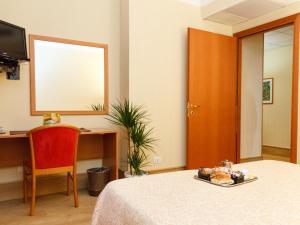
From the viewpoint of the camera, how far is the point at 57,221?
2283 mm

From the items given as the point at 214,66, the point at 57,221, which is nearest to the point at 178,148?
the point at 214,66

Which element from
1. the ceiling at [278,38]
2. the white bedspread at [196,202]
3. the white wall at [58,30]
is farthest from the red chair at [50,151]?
the ceiling at [278,38]

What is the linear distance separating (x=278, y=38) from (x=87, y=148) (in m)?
4.26

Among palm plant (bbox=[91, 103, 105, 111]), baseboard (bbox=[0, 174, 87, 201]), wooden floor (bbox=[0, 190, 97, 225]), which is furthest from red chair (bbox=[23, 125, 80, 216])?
palm plant (bbox=[91, 103, 105, 111])

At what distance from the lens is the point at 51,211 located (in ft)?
8.24

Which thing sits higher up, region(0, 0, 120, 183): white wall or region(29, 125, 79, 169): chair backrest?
region(0, 0, 120, 183): white wall

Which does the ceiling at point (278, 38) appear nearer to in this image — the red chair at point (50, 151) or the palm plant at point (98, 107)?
the palm plant at point (98, 107)

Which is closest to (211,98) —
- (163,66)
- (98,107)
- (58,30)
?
(163,66)

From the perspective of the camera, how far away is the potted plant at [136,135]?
9.61ft

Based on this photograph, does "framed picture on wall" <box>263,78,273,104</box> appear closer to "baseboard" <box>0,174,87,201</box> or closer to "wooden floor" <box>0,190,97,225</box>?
"baseboard" <box>0,174,87,201</box>

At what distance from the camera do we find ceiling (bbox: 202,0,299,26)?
319cm

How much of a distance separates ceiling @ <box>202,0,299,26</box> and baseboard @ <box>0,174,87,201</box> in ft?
9.39

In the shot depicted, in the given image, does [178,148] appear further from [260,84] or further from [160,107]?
[260,84]

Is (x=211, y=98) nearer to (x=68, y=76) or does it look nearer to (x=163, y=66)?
(x=163, y=66)
